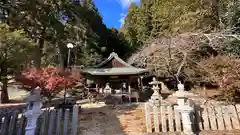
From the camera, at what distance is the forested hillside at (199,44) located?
7.60 m

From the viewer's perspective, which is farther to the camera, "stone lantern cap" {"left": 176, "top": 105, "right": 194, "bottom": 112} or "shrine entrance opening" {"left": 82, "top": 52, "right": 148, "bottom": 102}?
"shrine entrance opening" {"left": 82, "top": 52, "right": 148, "bottom": 102}

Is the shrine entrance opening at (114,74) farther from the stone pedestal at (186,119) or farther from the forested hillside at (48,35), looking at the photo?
the stone pedestal at (186,119)

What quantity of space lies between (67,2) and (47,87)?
11128mm

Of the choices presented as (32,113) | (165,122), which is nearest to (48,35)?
(32,113)

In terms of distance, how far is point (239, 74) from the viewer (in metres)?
6.57

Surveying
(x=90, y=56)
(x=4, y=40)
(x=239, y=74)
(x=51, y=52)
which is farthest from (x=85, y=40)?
(x=239, y=74)

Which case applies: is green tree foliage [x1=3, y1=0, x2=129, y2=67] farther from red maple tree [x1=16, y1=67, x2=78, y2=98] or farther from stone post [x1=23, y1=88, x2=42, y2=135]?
stone post [x1=23, y1=88, x2=42, y2=135]

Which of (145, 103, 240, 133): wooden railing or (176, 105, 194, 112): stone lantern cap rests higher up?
(176, 105, 194, 112): stone lantern cap

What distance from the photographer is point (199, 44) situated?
9219mm

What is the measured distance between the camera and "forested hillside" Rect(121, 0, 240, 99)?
24.9 ft

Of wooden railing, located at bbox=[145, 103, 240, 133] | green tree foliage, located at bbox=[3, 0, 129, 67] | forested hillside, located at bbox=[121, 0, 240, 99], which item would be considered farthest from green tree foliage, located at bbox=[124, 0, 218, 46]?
wooden railing, located at bbox=[145, 103, 240, 133]

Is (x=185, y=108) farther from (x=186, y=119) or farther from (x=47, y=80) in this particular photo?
(x=47, y=80)

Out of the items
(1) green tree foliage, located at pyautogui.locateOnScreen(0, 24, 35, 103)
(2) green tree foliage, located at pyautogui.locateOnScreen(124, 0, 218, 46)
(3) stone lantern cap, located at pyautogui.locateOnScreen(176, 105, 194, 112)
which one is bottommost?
(3) stone lantern cap, located at pyautogui.locateOnScreen(176, 105, 194, 112)

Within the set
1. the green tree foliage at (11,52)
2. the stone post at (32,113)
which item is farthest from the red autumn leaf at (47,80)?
the stone post at (32,113)
